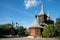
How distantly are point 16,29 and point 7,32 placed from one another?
288 inches

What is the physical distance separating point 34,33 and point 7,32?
1435 centimetres

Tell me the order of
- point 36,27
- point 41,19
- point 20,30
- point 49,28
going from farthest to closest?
point 41,19
point 20,30
point 36,27
point 49,28

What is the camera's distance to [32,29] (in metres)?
63.8

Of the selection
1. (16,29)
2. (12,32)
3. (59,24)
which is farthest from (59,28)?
(16,29)

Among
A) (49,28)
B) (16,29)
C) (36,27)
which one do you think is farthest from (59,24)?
(16,29)

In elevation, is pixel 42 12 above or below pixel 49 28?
above

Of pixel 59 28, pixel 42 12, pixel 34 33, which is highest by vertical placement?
pixel 42 12

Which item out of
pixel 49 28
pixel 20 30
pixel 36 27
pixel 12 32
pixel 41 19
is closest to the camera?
pixel 49 28

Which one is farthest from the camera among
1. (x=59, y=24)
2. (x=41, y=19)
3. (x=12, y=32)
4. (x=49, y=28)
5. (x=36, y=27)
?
(x=41, y=19)

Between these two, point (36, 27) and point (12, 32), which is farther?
point (12, 32)

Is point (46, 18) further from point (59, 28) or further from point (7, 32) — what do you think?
point (59, 28)

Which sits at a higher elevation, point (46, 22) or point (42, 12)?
point (42, 12)

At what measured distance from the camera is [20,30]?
74.1 meters

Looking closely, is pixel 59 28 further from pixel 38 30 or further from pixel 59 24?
pixel 38 30
